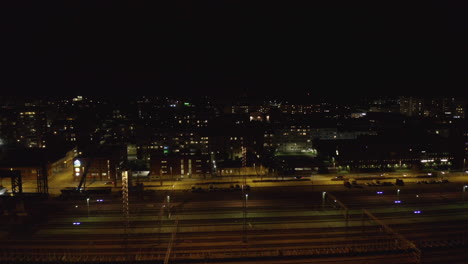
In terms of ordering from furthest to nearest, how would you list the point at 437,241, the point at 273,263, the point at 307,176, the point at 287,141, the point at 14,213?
the point at 287,141 → the point at 307,176 → the point at 14,213 → the point at 437,241 → the point at 273,263

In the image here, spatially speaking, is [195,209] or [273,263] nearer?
[273,263]

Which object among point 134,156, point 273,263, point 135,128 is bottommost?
point 273,263

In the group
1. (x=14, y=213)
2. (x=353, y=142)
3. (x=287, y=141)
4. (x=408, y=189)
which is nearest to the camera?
(x=14, y=213)

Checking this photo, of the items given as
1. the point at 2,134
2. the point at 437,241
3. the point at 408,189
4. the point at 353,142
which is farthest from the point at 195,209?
the point at 2,134

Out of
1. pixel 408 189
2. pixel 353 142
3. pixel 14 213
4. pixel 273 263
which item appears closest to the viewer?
pixel 273 263

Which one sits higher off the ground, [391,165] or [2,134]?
[2,134]

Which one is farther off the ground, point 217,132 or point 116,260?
point 217,132

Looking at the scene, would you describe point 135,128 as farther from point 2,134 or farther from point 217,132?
point 2,134

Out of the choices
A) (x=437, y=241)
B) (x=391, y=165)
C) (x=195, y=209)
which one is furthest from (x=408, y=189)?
(x=195, y=209)

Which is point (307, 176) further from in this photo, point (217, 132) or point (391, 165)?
point (217, 132)
